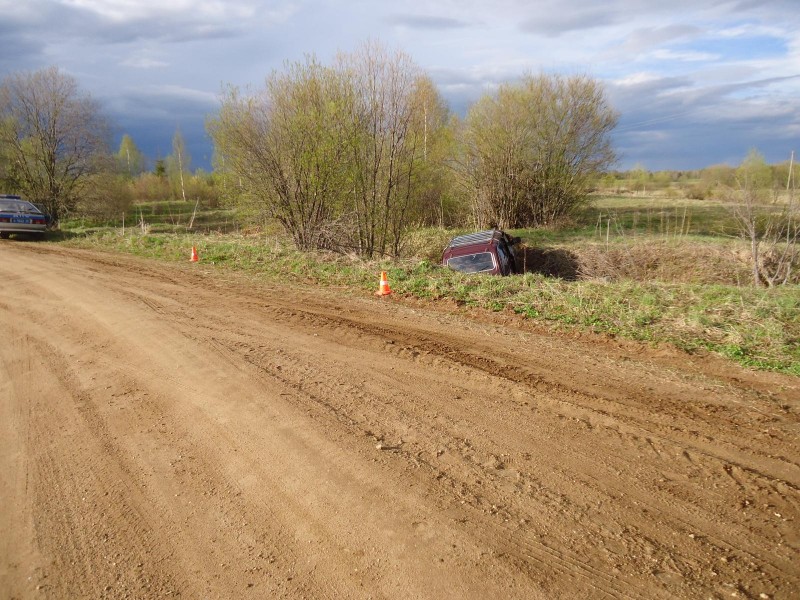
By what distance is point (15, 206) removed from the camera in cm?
1947

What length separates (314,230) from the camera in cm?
1574

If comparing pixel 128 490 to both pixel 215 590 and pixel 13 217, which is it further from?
pixel 13 217

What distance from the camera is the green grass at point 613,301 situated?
6.43 meters

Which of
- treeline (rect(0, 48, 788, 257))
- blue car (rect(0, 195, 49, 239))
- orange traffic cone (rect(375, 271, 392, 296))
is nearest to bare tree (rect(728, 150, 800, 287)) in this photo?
treeline (rect(0, 48, 788, 257))

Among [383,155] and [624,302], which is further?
[383,155]

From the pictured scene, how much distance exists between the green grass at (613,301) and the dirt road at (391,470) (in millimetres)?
593

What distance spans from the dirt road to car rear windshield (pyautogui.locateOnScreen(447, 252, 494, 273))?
5755 millimetres

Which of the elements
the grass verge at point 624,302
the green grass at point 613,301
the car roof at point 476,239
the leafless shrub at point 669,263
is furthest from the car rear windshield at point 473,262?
the leafless shrub at point 669,263

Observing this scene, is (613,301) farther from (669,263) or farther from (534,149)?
(534,149)

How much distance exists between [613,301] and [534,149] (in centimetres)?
2175

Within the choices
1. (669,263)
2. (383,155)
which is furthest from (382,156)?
(669,263)

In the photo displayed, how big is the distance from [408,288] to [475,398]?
4.87 meters

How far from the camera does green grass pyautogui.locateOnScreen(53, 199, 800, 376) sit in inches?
253

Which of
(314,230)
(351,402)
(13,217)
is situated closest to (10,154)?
(13,217)
